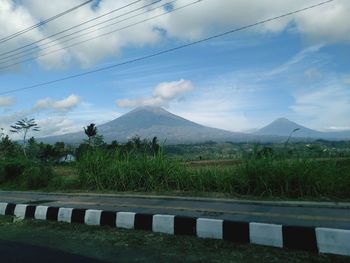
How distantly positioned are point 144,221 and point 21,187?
30.0 feet

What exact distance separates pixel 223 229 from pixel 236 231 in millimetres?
201

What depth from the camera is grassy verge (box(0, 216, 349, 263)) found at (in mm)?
5031

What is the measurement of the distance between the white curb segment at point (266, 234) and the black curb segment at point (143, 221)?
1717 millimetres

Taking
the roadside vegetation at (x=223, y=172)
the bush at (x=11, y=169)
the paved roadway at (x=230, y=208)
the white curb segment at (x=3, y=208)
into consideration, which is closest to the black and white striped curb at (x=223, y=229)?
the paved roadway at (x=230, y=208)

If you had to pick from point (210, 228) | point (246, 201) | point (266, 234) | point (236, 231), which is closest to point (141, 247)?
point (210, 228)

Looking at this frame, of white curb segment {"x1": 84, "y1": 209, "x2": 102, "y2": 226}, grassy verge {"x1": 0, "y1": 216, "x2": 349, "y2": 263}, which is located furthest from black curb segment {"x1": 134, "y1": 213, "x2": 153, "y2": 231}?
white curb segment {"x1": 84, "y1": 209, "x2": 102, "y2": 226}

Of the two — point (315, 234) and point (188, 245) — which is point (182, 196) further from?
point (315, 234)

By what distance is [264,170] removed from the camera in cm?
952

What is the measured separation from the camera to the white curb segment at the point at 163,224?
6.44m

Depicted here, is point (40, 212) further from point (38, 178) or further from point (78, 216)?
point (38, 178)

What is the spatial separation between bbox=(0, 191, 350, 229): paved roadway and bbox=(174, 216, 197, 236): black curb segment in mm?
801

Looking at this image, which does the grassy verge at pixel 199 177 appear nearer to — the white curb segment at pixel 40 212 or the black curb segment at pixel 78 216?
the black curb segment at pixel 78 216

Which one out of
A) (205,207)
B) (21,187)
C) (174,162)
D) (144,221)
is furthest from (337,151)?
(21,187)

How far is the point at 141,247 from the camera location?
5734 millimetres
